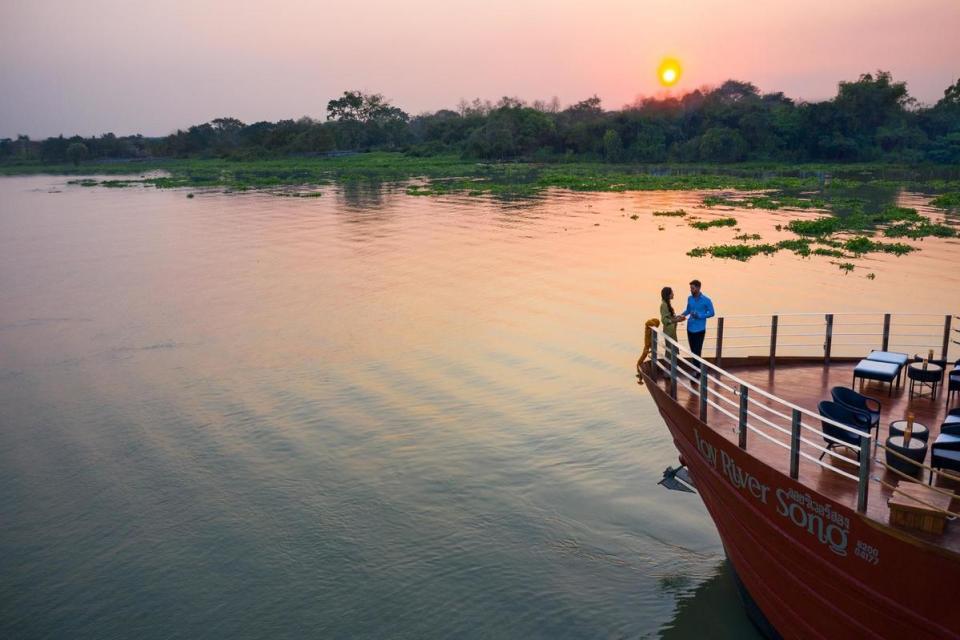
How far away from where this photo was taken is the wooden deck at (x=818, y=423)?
22.4 ft

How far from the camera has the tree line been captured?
99.0 metres

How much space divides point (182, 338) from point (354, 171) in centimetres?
9020

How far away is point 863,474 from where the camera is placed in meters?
6.32

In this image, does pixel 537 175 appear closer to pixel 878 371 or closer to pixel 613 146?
pixel 613 146

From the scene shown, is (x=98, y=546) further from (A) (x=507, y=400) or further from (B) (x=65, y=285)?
(B) (x=65, y=285)

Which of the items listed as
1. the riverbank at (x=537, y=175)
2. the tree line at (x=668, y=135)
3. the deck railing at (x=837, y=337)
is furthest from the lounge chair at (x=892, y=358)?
the tree line at (x=668, y=135)

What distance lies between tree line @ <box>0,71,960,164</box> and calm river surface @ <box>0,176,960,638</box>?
2996 inches

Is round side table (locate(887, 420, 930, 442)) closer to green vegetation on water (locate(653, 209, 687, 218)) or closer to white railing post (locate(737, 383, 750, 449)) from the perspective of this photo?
white railing post (locate(737, 383, 750, 449))

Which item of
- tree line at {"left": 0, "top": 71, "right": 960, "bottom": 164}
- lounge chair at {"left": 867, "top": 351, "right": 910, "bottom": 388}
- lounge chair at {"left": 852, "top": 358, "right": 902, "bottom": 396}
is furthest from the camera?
tree line at {"left": 0, "top": 71, "right": 960, "bottom": 164}

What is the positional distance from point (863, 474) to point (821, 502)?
0.52 meters

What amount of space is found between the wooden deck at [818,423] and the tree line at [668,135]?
9906 centimetres

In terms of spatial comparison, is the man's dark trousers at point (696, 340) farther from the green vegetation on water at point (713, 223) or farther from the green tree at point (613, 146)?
the green tree at point (613, 146)

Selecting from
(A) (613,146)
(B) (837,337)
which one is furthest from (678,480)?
(A) (613,146)

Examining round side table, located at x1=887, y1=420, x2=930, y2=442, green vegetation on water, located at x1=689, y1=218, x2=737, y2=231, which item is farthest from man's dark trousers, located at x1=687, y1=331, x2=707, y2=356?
green vegetation on water, located at x1=689, y1=218, x2=737, y2=231
